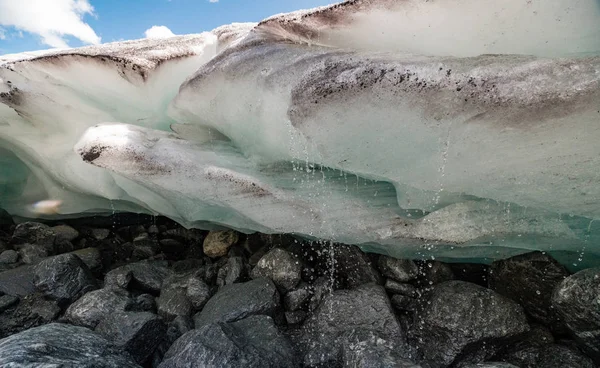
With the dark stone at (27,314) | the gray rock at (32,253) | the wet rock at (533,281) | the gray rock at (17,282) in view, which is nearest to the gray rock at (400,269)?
the wet rock at (533,281)

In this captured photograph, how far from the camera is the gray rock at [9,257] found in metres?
4.68

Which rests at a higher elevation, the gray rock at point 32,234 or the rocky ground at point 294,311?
the gray rock at point 32,234

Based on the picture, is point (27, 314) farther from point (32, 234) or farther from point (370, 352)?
point (370, 352)

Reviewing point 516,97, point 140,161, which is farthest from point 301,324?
point 516,97

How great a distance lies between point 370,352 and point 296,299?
1.01 m

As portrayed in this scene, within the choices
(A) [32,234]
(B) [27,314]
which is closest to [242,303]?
(B) [27,314]

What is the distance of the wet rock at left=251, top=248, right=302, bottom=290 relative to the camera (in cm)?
365

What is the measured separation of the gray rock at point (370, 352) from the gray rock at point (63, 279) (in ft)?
8.64

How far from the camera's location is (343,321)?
10.5 ft

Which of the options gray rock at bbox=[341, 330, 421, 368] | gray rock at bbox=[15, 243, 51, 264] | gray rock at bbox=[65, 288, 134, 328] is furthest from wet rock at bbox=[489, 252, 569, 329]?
gray rock at bbox=[15, 243, 51, 264]

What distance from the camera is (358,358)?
2.66 m

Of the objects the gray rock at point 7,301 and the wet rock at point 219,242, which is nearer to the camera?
the gray rock at point 7,301

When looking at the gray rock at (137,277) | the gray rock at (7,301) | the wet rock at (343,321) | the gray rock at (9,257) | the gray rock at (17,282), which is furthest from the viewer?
the gray rock at (9,257)

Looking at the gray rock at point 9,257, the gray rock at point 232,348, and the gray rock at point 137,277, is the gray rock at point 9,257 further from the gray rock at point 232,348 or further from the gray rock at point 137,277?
the gray rock at point 232,348
